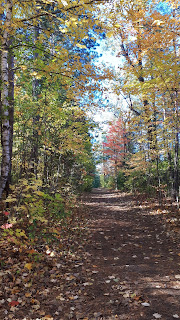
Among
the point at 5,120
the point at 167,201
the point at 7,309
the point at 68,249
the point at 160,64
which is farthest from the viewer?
the point at 167,201

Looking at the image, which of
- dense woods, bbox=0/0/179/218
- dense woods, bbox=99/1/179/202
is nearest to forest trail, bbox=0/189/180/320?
dense woods, bbox=0/0/179/218

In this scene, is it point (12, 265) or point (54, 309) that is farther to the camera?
point (12, 265)

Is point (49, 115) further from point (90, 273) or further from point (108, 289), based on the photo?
point (108, 289)

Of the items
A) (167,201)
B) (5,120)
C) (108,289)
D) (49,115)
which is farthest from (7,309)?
(167,201)

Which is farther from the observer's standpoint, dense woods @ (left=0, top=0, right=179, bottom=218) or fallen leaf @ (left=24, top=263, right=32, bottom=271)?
dense woods @ (left=0, top=0, right=179, bottom=218)

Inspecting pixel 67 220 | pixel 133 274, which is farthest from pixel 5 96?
pixel 67 220

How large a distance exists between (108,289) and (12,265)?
1825 millimetres

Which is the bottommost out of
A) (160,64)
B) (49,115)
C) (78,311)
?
(78,311)

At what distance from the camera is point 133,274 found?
4.00 m

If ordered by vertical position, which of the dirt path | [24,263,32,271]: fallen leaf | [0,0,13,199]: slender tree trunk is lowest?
the dirt path

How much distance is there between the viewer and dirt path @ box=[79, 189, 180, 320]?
2.96m

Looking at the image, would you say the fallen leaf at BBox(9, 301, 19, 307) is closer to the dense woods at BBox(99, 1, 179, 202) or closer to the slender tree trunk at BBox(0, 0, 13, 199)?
the slender tree trunk at BBox(0, 0, 13, 199)

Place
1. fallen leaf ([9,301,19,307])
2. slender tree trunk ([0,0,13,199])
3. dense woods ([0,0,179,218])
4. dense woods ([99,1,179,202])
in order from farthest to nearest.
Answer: dense woods ([99,1,179,202]) < dense woods ([0,0,179,218]) < slender tree trunk ([0,0,13,199]) < fallen leaf ([9,301,19,307])

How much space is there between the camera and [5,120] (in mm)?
4602
